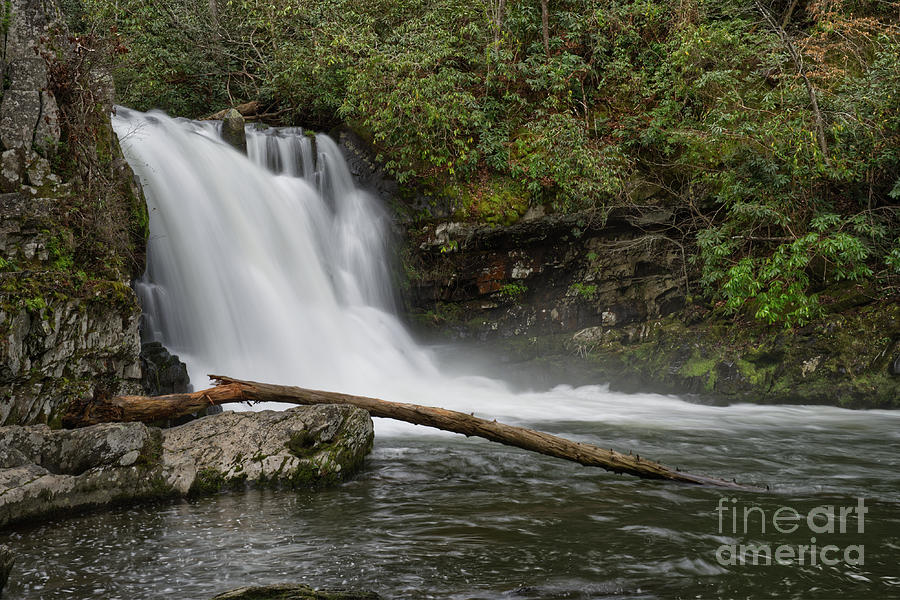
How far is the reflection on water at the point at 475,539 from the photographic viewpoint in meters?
3.51

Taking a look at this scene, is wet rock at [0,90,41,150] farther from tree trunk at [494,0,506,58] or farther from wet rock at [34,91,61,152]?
tree trunk at [494,0,506,58]

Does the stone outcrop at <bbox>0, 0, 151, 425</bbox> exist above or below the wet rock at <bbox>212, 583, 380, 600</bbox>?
above

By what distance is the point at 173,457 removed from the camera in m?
5.45

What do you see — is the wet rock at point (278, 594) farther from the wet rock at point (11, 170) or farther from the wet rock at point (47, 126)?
the wet rock at point (47, 126)

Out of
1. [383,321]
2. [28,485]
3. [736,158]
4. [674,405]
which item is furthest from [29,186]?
[736,158]

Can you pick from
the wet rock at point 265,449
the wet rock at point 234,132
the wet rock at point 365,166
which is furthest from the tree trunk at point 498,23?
the wet rock at point 265,449

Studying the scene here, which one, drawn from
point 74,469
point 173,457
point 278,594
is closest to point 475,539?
point 278,594

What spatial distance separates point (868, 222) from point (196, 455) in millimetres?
10428

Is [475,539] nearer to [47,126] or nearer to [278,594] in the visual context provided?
[278,594]

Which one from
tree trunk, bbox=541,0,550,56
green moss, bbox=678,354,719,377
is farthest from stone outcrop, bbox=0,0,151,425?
tree trunk, bbox=541,0,550,56

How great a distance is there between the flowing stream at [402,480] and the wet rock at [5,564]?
0.34 ft

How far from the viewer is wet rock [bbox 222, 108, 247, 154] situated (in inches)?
516

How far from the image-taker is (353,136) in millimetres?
13969

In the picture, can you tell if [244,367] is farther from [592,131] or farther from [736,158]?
[736,158]
